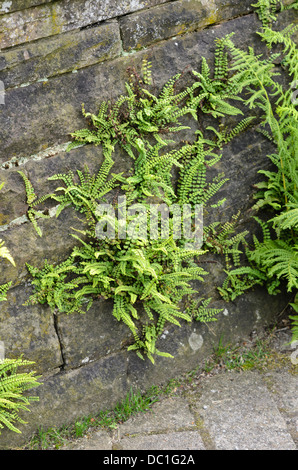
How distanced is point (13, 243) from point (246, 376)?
87.3 inches

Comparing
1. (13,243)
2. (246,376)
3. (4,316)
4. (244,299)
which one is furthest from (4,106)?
(246,376)

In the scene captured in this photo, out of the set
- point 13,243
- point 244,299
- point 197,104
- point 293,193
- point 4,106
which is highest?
point 4,106

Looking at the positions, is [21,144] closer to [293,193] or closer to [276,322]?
[293,193]

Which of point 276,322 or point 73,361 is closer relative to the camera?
point 73,361

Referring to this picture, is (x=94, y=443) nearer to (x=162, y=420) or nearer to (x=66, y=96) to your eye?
(x=162, y=420)

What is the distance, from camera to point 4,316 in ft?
11.1

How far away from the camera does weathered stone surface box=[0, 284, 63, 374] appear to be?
11.1ft

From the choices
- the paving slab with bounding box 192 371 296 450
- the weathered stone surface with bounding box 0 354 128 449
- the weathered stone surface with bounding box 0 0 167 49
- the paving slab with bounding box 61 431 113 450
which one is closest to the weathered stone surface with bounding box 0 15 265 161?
the weathered stone surface with bounding box 0 0 167 49

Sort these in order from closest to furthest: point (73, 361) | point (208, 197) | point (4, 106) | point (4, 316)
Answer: point (4, 106) → point (4, 316) → point (73, 361) → point (208, 197)

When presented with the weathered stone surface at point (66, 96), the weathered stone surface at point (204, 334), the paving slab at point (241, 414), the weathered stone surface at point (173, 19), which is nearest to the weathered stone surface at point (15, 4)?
the weathered stone surface at point (66, 96)

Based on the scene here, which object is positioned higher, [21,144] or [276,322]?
[21,144]

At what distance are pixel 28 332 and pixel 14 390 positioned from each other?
1.34 ft

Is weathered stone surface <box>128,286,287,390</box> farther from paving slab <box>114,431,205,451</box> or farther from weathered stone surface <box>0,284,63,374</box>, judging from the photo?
weathered stone surface <box>0,284,63,374</box>

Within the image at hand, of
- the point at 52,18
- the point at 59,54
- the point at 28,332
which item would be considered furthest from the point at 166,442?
the point at 52,18
